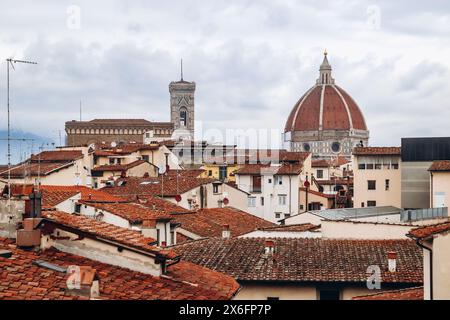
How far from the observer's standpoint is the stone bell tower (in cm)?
15962

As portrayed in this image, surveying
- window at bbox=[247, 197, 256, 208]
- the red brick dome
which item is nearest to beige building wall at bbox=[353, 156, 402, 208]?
window at bbox=[247, 197, 256, 208]

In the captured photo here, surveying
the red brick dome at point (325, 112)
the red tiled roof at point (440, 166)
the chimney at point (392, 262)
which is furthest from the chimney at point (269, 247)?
the red brick dome at point (325, 112)

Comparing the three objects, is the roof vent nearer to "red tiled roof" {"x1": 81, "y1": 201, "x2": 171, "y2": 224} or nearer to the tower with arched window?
"red tiled roof" {"x1": 81, "y1": 201, "x2": 171, "y2": 224}

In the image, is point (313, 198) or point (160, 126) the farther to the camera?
point (160, 126)

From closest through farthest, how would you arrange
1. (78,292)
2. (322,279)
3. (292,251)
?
(78,292) → (322,279) → (292,251)

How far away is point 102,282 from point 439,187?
3156cm

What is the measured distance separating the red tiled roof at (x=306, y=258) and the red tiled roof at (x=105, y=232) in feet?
23.1

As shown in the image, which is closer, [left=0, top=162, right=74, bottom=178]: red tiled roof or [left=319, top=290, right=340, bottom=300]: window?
[left=319, top=290, right=340, bottom=300]: window

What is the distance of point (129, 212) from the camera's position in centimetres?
2620

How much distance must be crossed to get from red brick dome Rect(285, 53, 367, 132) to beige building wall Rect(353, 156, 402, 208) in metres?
116

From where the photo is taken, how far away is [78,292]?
9.44 meters
